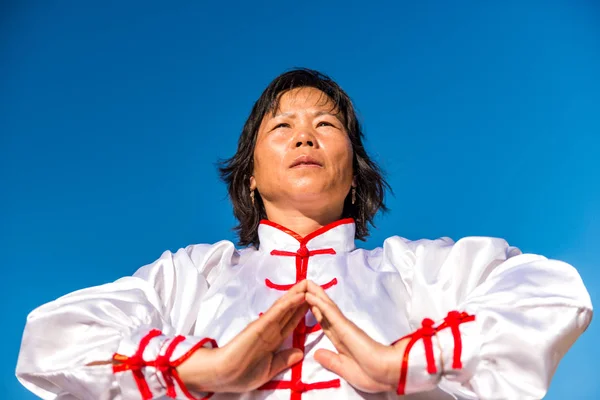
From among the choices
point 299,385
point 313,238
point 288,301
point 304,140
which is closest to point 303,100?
point 304,140

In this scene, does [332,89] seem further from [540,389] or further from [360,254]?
[540,389]

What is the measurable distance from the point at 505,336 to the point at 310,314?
617mm

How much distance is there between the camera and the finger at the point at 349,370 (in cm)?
174

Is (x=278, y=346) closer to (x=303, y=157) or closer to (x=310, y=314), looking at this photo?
(x=310, y=314)

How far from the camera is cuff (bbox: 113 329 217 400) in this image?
176 centimetres

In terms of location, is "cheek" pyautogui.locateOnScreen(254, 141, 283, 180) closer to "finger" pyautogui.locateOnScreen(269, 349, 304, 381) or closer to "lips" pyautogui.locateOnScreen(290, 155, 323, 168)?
"lips" pyautogui.locateOnScreen(290, 155, 323, 168)

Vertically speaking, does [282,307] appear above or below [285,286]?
below

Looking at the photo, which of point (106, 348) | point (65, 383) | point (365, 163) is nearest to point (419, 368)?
point (106, 348)

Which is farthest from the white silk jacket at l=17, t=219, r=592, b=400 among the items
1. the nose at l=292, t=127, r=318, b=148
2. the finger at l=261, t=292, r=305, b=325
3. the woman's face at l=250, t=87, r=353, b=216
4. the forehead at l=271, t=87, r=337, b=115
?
the forehead at l=271, t=87, r=337, b=115

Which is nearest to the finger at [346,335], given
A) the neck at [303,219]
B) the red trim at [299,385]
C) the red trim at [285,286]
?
the red trim at [299,385]

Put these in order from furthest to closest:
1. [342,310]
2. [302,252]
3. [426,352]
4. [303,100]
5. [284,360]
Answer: [303,100] → [302,252] → [342,310] → [284,360] → [426,352]

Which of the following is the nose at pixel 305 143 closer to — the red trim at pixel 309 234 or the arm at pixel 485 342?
the red trim at pixel 309 234

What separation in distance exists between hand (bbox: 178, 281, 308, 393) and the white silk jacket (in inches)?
2.1

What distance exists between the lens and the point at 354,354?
5.61ft
